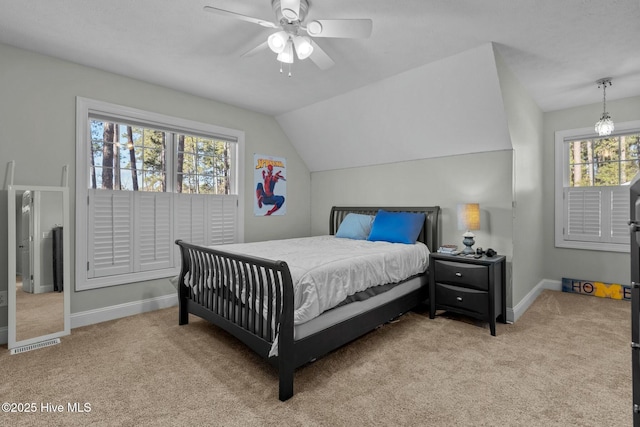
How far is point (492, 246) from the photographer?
3.38 metres

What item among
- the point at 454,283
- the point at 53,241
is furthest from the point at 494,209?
the point at 53,241

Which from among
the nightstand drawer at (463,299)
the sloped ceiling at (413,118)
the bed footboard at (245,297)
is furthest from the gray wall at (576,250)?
the bed footboard at (245,297)

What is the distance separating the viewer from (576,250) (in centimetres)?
424

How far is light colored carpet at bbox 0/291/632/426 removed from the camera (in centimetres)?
177

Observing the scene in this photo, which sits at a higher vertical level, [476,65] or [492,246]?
[476,65]

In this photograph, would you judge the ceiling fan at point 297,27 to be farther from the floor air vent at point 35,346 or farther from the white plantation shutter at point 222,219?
the floor air vent at point 35,346

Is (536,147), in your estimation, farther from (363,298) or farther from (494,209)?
(363,298)

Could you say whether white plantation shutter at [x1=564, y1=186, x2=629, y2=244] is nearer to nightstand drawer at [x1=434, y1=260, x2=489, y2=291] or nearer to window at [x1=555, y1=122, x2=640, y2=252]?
window at [x1=555, y1=122, x2=640, y2=252]

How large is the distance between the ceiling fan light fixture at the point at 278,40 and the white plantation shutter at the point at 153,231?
2294 mm

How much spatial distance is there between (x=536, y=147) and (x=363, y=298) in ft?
10.7

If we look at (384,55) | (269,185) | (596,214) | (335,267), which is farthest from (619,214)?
(269,185)

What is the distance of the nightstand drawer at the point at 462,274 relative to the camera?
291 centimetres

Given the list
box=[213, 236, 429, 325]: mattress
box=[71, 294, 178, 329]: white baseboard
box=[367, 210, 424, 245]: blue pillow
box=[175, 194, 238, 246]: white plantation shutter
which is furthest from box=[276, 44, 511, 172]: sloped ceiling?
box=[71, 294, 178, 329]: white baseboard

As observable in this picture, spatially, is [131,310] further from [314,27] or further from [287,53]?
[314,27]
